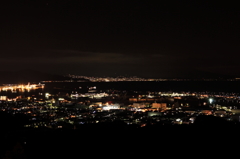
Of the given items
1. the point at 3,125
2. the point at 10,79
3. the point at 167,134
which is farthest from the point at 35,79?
the point at 167,134

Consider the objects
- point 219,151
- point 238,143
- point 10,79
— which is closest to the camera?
point 219,151

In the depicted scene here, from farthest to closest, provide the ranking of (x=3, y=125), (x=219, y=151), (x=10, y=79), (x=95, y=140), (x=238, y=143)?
(x=10, y=79) < (x=3, y=125) < (x=95, y=140) < (x=238, y=143) < (x=219, y=151)

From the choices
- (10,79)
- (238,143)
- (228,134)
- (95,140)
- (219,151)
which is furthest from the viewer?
(10,79)

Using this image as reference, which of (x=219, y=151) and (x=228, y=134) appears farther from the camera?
(x=228, y=134)

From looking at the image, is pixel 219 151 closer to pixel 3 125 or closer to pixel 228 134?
pixel 228 134

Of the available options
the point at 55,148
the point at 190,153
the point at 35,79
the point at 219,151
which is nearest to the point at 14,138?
the point at 55,148

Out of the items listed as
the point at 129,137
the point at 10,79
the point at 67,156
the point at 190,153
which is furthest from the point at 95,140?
the point at 10,79

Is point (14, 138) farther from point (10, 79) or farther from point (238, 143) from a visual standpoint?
point (10, 79)

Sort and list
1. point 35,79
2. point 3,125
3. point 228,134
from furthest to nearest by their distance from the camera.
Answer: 1. point 35,79
2. point 3,125
3. point 228,134

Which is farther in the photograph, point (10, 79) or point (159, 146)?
point (10, 79)
